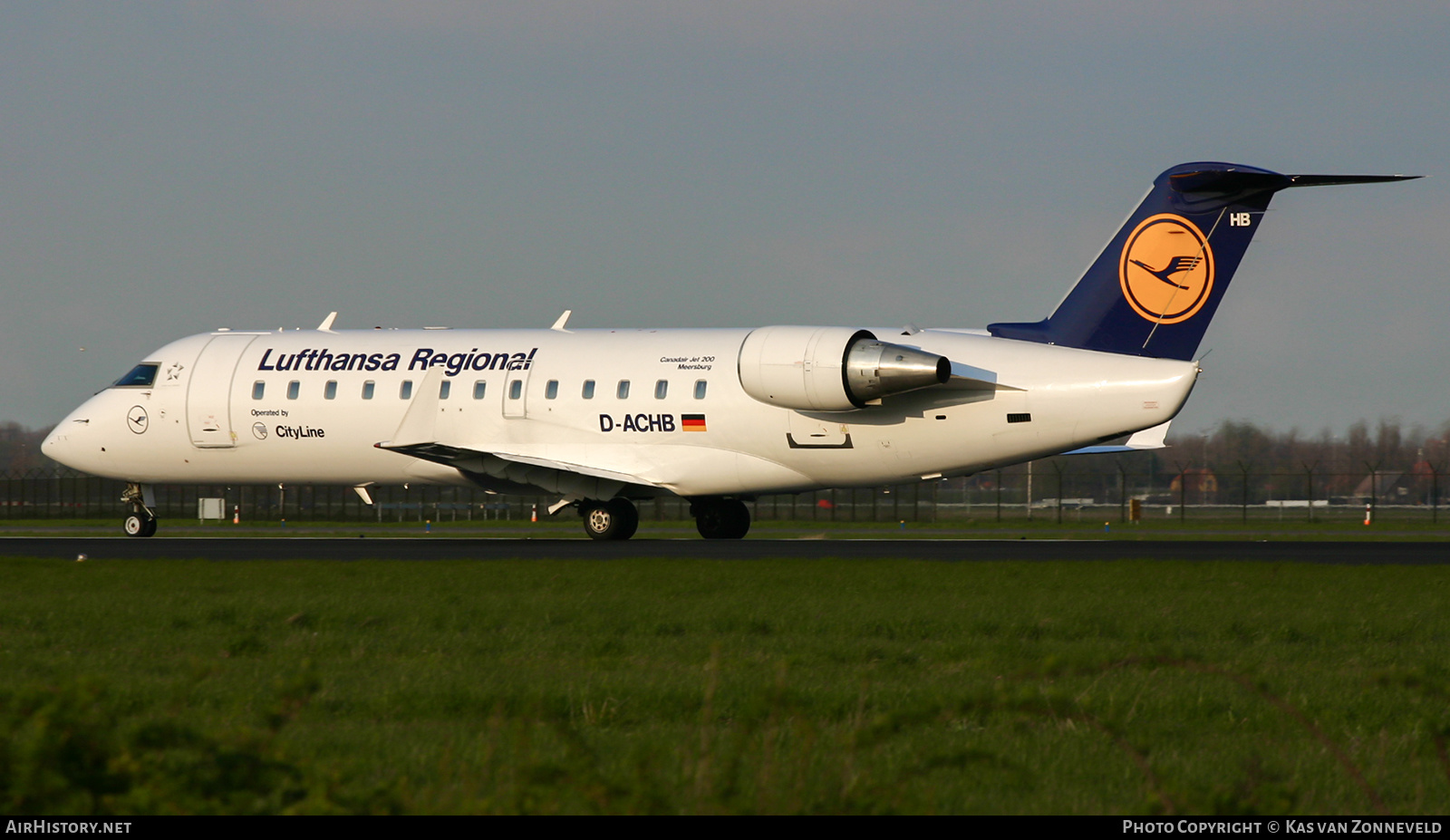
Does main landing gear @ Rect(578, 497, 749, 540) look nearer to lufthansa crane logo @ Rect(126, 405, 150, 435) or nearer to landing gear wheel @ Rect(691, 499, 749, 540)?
landing gear wheel @ Rect(691, 499, 749, 540)

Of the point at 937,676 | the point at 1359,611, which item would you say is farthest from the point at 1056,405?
the point at 937,676

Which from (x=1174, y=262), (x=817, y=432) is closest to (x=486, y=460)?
(x=817, y=432)

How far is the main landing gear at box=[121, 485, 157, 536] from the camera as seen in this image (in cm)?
3334

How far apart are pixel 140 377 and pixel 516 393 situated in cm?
966

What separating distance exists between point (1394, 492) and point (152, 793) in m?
76.1

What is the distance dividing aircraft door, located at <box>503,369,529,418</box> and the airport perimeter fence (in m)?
19.5

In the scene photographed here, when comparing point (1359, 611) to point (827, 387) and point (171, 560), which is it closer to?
point (827, 387)

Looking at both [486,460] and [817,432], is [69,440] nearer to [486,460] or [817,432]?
[486,460]

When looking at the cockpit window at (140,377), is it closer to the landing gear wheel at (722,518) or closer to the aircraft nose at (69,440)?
the aircraft nose at (69,440)

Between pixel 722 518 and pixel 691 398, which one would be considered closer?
pixel 691 398

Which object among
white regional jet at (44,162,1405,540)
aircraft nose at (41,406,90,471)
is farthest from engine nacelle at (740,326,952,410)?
aircraft nose at (41,406,90,471)

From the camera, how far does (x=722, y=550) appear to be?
25.6 metres

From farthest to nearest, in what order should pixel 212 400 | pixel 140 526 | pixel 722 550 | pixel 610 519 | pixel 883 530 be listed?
1. pixel 883 530
2. pixel 140 526
3. pixel 212 400
4. pixel 610 519
5. pixel 722 550

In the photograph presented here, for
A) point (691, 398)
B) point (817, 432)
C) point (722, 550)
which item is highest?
point (691, 398)
